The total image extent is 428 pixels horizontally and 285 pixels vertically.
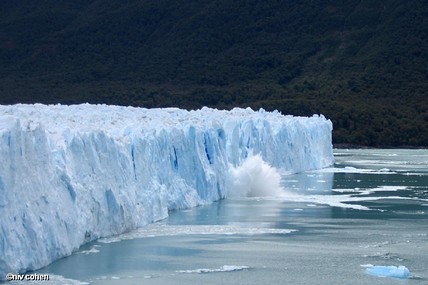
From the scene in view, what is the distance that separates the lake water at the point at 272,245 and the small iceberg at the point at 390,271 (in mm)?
109

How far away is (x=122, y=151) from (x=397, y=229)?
4534 mm

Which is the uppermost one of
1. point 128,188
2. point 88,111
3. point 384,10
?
point 384,10

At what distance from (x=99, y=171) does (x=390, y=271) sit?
13.1 feet

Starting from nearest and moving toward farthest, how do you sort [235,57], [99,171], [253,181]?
[99,171] < [253,181] < [235,57]

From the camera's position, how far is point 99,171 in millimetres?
13031

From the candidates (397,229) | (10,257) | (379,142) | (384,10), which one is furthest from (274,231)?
(384,10)

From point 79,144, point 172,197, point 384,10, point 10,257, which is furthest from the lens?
point 384,10

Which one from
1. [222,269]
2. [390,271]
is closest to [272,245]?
[222,269]

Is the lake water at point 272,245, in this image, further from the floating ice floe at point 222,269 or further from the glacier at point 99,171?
the glacier at point 99,171

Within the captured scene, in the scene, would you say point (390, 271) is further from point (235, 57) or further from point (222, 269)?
point (235, 57)

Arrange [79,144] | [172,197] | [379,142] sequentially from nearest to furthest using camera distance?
[79,144]
[172,197]
[379,142]

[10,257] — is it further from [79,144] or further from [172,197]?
[172,197]

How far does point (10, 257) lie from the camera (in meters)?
9.98

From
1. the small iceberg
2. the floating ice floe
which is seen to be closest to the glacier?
the floating ice floe
